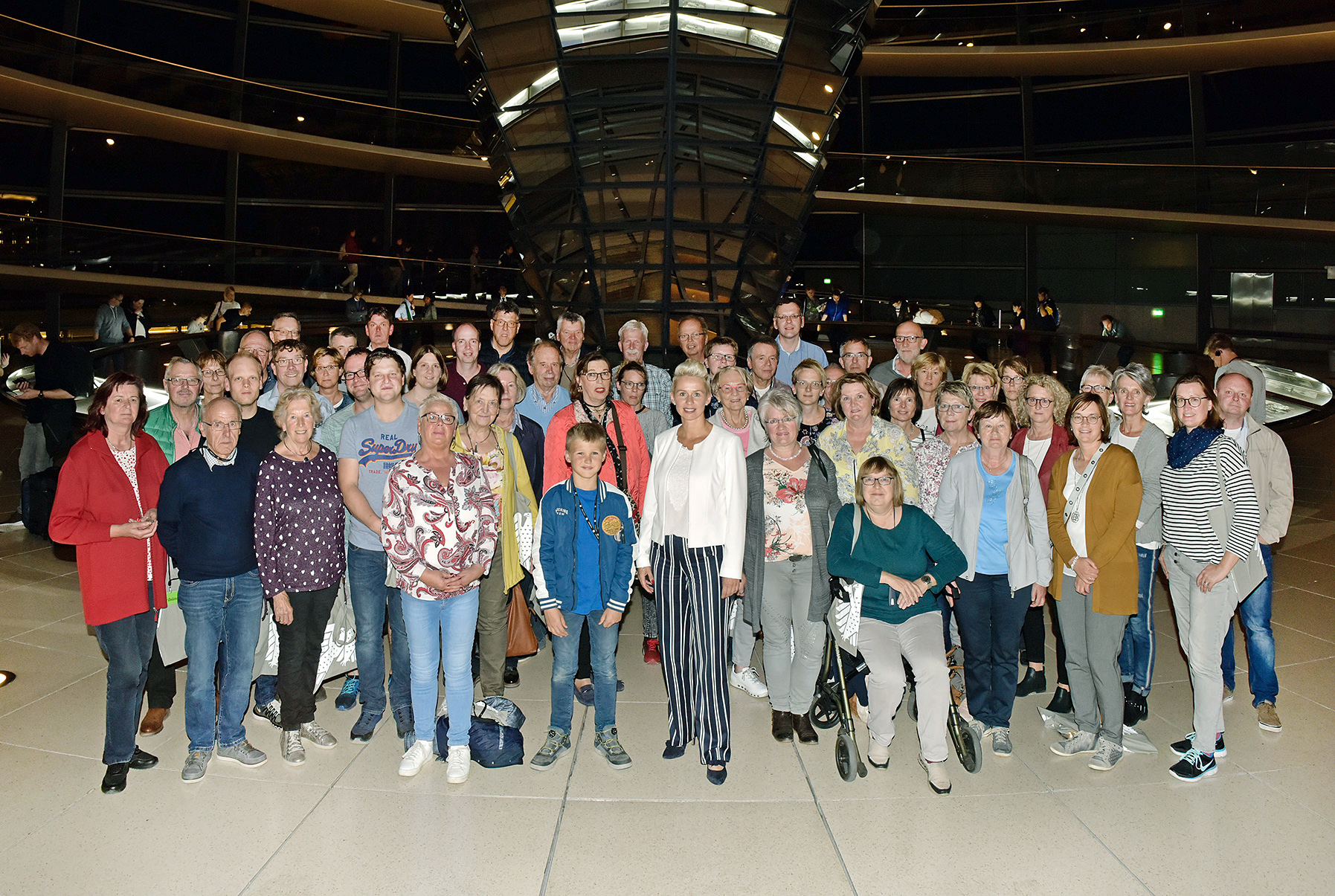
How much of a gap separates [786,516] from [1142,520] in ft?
7.11

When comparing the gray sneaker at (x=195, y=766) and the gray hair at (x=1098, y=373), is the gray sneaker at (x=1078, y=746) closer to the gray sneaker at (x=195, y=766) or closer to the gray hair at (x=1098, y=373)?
the gray hair at (x=1098, y=373)

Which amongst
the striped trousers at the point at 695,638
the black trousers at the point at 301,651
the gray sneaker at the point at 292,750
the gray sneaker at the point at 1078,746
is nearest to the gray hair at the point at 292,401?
the black trousers at the point at 301,651

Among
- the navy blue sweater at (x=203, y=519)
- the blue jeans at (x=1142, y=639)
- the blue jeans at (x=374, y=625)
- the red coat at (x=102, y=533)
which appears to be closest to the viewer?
the red coat at (x=102, y=533)

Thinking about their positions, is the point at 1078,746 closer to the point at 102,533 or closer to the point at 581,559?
the point at 581,559

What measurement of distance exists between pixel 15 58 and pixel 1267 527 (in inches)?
875

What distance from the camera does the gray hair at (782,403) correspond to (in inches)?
186

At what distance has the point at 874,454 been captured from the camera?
195 inches

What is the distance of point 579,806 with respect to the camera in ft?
13.8

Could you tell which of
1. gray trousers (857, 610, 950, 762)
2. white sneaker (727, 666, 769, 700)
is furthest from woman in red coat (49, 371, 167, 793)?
gray trousers (857, 610, 950, 762)

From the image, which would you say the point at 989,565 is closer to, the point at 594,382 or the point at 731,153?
the point at 594,382

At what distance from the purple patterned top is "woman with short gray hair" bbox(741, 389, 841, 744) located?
2273mm

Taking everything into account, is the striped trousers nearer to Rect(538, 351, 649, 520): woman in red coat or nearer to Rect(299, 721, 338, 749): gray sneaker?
Rect(538, 351, 649, 520): woman in red coat

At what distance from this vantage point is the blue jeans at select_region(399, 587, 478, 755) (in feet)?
14.7

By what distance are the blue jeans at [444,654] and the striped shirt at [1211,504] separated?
3.76 meters
